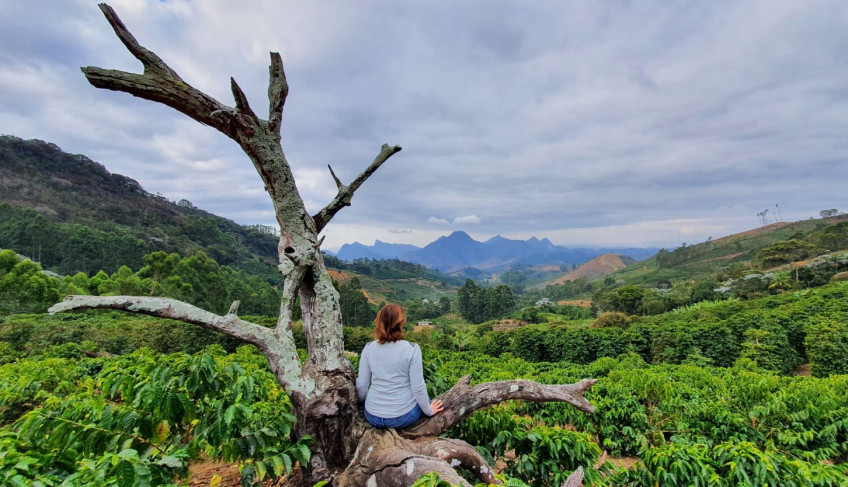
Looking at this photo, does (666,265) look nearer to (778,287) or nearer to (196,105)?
(778,287)

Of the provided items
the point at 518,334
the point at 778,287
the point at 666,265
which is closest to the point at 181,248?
the point at 518,334

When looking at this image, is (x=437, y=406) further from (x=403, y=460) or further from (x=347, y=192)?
(x=347, y=192)

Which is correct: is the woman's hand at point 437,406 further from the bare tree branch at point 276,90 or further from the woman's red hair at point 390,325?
the bare tree branch at point 276,90

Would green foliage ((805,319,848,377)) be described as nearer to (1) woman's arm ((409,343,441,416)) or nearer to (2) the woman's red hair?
(1) woman's arm ((409,343,441,416))

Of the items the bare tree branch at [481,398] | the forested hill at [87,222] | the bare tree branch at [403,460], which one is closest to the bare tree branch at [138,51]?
the bare tree branch at [403,460]

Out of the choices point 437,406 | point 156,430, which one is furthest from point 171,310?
point 437,406

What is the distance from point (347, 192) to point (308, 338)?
156 centimetres

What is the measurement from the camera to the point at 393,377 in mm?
2918

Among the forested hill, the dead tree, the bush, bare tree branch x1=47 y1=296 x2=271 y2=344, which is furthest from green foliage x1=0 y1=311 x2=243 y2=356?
the forested hill

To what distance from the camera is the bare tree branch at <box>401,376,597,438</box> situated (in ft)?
9.91

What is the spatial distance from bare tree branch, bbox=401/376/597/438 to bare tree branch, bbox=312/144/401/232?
226 cm

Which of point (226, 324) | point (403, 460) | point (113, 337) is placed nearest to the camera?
point (403, 460)

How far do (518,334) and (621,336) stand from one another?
5212 mm

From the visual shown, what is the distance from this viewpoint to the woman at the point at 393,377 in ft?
9.48
